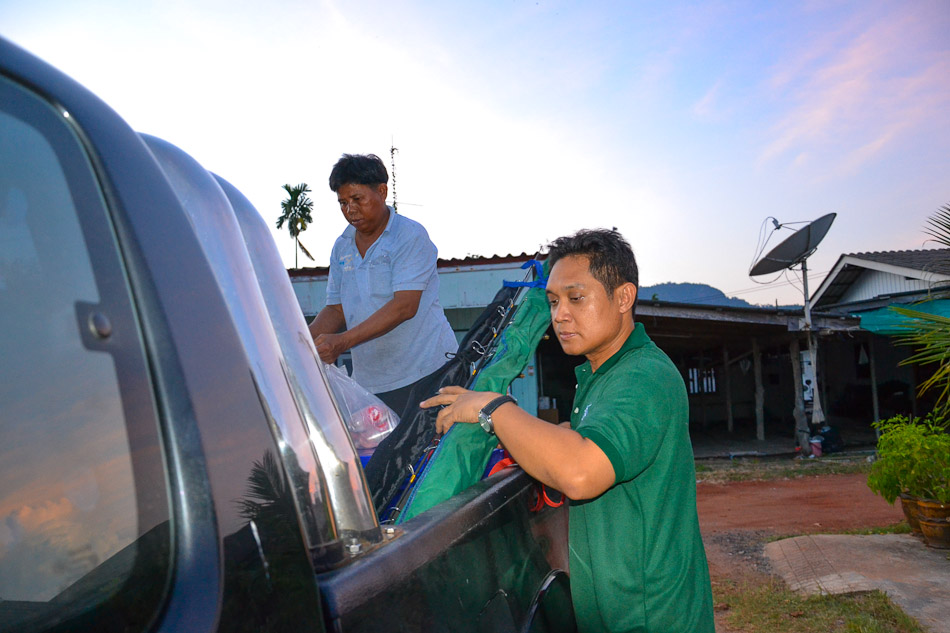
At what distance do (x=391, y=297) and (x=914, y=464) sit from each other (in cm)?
565

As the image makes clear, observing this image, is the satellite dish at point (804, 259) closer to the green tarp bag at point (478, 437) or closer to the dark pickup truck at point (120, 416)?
the green tarp bag at point (478, 437)

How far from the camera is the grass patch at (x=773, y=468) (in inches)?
472

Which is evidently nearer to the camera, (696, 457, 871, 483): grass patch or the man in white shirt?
the man in white shirt

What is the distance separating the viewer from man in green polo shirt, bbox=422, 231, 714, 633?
64.6 inches

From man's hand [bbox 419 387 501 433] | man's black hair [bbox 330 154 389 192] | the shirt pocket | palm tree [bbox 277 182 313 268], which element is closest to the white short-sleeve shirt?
the shirt pocket

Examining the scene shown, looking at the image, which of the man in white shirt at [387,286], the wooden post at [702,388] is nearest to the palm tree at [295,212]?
the wooden post at [702,388]

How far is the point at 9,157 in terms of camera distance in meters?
0.82

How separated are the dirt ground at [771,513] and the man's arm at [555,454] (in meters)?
5.28

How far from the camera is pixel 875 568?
575 cm

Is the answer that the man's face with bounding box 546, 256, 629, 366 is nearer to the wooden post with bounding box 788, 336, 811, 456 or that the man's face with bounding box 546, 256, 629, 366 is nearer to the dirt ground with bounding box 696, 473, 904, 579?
the dirt ground with bounding box 696, 473, 904, 579

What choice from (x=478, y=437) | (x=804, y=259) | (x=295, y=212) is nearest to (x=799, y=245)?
(x=804, y=259)

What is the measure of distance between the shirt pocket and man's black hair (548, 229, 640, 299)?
1.28 meters

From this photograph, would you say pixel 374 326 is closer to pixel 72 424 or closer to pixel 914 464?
pixel 72 424

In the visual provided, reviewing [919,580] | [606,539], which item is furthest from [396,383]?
[919,580]
